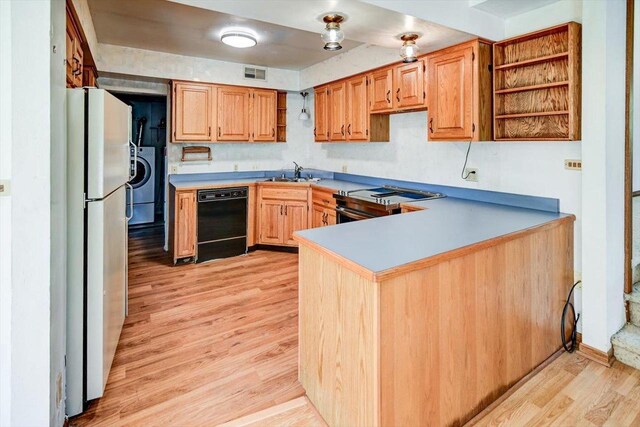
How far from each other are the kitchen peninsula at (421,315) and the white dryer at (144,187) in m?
5.50

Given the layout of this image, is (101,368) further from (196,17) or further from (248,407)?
(196,17)

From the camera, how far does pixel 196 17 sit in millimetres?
3209

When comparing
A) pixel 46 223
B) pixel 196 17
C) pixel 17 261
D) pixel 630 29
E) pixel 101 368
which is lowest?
pixel 101 368

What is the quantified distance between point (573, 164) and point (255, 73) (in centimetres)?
383

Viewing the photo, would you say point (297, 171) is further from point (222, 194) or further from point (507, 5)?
point (507, 5)

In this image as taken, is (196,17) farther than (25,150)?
Yes

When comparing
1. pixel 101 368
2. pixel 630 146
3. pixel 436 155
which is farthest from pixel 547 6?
pixel 101 368

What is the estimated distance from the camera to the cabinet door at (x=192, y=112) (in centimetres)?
446

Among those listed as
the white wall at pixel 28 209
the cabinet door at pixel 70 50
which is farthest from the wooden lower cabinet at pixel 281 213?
the white wall at pixel 28 209

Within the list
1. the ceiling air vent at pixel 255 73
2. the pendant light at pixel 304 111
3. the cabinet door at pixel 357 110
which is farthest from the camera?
the pendant light at pixel 304 111

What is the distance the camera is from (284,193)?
15.7ft

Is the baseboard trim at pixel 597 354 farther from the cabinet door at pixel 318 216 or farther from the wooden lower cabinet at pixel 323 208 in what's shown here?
the cabinet door at pixel 318 216

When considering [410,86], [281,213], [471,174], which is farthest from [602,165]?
[281,213]

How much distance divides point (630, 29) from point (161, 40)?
3968 mm
